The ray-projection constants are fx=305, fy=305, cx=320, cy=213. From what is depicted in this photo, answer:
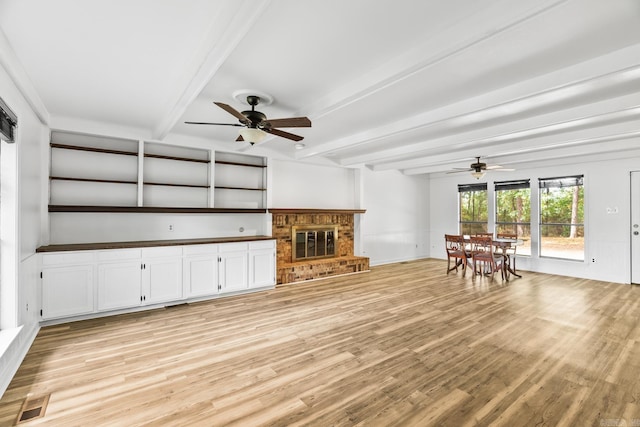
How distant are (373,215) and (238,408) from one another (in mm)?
6227

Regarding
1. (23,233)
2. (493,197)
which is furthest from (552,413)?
(493,197)

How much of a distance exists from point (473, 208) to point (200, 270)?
704 cm

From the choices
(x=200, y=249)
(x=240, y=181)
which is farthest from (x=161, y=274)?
(x=240, y=181)

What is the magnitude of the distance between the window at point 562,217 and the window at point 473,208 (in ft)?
4.28

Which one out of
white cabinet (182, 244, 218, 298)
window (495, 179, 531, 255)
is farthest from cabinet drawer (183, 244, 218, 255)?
window (495, 179, 531, 255)

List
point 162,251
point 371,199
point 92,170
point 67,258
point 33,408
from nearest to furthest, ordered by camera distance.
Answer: point 33,408, point 67,258, point 162,251, point 92,170, point 371,199

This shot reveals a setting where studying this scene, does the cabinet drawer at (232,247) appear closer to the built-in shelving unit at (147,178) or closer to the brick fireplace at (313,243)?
the built-in shelving unit at (147,178)

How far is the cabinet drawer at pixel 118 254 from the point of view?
3883mm

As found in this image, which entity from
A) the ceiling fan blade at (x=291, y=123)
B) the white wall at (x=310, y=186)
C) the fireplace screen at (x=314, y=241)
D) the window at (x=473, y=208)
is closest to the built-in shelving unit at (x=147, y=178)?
the white wall at (x=310, y=186)

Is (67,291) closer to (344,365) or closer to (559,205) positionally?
(344,365)

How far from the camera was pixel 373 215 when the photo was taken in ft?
25.9

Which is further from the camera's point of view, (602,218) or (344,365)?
(602,218)

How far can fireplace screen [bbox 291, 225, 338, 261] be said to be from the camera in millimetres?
6363

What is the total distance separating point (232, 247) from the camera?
499 centimetres
